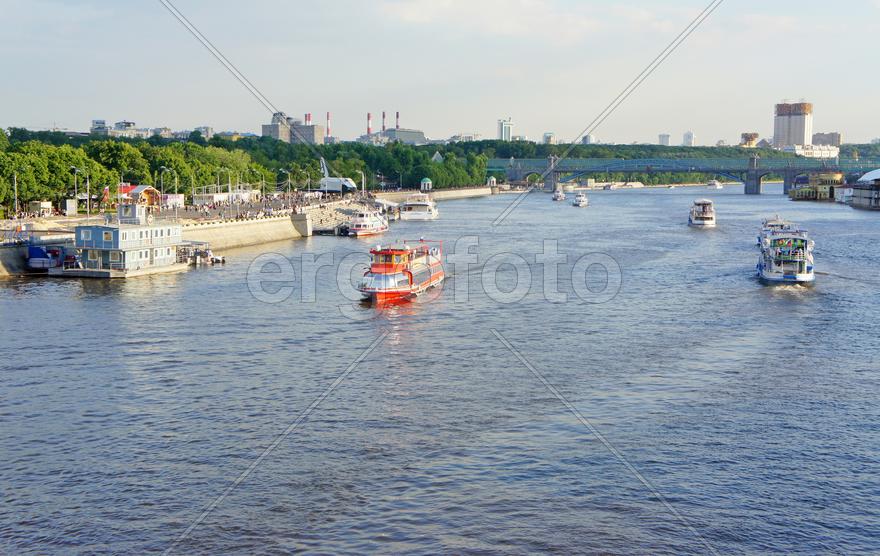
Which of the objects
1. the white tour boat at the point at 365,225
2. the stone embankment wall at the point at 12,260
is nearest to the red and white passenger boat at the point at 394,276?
the stone embankment wall at the point at 12,260

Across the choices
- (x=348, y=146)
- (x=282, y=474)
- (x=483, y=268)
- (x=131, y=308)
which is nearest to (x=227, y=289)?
(x=131, y=308)

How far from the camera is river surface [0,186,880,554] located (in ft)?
55.0

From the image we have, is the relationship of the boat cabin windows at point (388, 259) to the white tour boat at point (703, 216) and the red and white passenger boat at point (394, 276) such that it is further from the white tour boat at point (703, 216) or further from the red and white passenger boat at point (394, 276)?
the white tour boat at point (703, 216)

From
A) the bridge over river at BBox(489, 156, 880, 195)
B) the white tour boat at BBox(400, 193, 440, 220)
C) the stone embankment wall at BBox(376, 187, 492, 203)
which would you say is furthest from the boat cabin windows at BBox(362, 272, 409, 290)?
the bridge over river at BBox(489, 156, 880, 195)

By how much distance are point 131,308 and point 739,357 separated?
21.2 meters

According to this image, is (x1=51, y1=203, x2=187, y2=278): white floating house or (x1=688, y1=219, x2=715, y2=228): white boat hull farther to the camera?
(x1=688, y1=219, x2=715, y2=228): white boat hull

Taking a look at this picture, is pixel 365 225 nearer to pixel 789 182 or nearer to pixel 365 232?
pixel 365 232

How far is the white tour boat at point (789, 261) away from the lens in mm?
43938

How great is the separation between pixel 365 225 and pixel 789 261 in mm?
37743

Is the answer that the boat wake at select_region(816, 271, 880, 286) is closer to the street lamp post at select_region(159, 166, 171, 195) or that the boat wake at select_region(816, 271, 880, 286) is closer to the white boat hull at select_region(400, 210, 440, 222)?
the street lamp post at select_region(159, 166, 171, 195)

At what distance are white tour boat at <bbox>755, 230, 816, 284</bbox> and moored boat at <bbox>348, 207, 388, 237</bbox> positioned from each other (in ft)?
116

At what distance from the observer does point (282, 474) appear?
18812 millimetres

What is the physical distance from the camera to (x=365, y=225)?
247 feet

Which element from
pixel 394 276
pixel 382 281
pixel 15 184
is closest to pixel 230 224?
pixel 15 184
